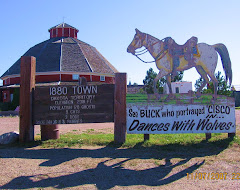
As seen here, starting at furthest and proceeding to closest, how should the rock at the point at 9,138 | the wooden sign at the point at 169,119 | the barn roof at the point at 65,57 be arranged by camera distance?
the barn roof at the point at 65,57 < the rock at the point at 9,138 < the wooden sign at the point at 169,119

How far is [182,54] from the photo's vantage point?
28.4 feet

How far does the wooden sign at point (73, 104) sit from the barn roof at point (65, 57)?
83.4ft

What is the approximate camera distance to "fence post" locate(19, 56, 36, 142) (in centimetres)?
850

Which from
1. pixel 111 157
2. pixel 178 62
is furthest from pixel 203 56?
pixel 111 157

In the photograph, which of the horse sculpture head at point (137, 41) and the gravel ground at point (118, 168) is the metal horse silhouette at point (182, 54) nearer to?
the horse sculpture head at point (137, 41)

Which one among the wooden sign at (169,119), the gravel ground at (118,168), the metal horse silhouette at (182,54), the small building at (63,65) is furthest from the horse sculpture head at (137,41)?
the small building at (63,65)

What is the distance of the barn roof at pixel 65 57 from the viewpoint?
3453 cm

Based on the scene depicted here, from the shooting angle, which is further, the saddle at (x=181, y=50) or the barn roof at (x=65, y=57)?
the barn roof at (x=65, y=57)

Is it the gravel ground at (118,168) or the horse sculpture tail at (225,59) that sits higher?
the horse sculpture tail at (225,59)

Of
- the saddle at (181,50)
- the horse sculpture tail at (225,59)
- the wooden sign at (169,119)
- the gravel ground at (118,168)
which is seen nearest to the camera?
the gravel ground at (118,168)

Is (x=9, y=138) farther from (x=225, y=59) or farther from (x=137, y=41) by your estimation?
(x=225, y=59)
